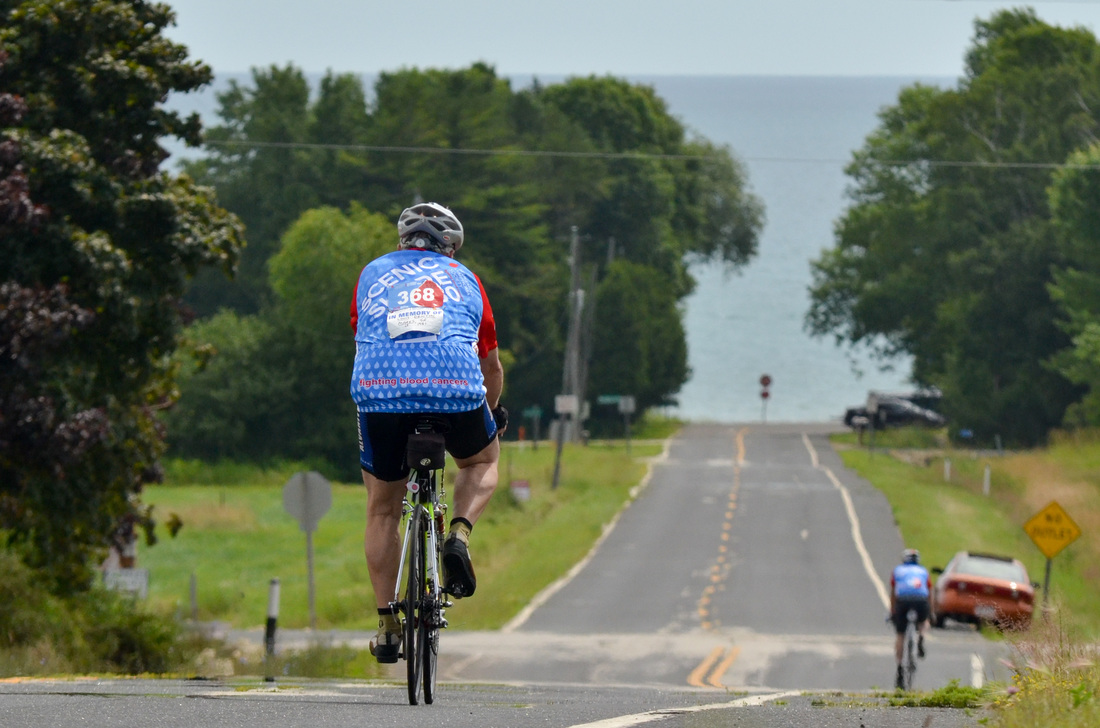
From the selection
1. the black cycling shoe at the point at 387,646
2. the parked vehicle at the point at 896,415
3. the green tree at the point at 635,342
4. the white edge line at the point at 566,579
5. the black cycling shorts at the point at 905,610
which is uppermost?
the green tree at the point at 635,342

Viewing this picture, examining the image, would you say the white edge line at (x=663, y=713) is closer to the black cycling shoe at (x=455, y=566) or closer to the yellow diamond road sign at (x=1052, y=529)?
the black cycling shoe at (x=455, y=566)

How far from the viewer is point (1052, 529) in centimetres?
2938

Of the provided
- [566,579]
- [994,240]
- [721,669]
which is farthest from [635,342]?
[721,669]

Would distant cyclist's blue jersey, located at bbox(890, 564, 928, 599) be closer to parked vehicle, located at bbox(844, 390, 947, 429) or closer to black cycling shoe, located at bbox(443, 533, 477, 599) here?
black cycling shoe, located at bbox(443, 533, 477, 599)

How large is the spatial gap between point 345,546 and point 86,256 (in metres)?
29.3

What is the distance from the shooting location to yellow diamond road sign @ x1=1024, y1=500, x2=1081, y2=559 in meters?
29.2

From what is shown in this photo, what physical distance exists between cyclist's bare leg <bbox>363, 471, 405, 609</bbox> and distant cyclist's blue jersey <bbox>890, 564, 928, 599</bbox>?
14.4 metres

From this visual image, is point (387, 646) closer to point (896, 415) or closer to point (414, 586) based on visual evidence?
point (414, 586)

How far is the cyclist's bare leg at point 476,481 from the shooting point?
7.61 metres

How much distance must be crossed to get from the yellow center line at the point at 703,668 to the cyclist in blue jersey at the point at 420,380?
16.6 m

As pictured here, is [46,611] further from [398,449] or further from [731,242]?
[731,242]

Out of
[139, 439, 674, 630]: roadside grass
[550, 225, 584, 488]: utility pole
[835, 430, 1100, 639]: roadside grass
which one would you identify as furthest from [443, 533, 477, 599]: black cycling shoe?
[550, 225, 584, 488]: utility pole

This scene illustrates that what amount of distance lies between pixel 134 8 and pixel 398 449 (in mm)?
16521

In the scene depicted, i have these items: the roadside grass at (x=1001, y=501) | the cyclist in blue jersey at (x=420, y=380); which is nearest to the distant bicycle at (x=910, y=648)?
the roadside grass at (x=1001, y=501)
